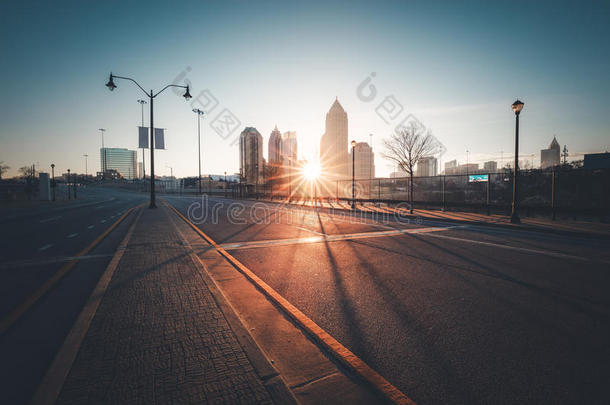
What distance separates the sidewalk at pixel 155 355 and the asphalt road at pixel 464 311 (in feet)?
3.81

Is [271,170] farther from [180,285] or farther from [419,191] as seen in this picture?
[180,285]

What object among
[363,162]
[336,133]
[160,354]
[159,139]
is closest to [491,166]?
[363,162]

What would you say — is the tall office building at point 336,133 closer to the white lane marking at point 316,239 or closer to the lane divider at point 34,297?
the white lane marking at point 316,239

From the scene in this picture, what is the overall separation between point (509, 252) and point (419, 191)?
16.4 m

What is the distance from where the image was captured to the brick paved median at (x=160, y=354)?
2.14 meters

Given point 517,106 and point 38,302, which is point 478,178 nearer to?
point 517,106

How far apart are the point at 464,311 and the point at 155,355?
12.6ft

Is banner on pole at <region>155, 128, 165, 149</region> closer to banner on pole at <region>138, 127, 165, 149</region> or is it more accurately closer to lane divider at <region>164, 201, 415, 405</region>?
banner on pole at <region>138, 127, 165, 149</region>

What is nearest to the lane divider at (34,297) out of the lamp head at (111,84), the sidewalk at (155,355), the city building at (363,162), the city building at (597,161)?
the sidewalk at (155,355)

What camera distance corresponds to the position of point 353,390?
2.21 m

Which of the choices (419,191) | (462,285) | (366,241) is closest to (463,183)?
(419,191)

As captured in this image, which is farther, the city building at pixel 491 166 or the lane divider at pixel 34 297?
the city building at pixel 491 166

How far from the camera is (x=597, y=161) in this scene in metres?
45.6

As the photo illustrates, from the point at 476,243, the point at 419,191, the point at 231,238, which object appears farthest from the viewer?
the point at 419,191
